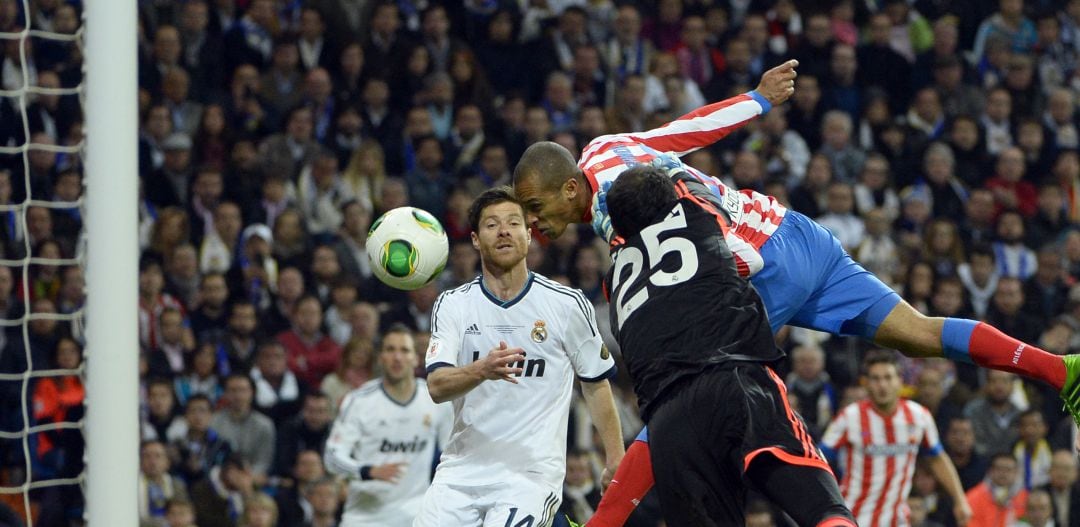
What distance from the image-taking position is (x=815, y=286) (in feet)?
21.4

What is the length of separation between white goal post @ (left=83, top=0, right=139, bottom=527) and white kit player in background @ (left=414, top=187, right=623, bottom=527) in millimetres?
1284

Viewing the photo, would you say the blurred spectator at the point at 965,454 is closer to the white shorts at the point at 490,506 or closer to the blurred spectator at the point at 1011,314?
the blurred spectator at the point at 1011,314

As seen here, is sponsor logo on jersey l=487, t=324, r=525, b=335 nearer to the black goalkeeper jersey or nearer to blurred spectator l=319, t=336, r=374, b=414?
the black goalkeeper jersey

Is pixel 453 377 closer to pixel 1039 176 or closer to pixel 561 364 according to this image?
pixel 561 364

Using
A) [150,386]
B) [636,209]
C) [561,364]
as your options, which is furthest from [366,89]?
[636,209]

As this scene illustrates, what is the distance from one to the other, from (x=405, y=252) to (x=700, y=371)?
1928 mm

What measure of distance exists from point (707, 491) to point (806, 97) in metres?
9.65

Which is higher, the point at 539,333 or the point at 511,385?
the point at 539,333

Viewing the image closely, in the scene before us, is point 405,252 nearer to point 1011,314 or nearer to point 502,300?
point 502,300

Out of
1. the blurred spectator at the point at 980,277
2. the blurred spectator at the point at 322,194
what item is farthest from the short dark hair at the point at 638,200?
the blurred spectator at the point at 980,277

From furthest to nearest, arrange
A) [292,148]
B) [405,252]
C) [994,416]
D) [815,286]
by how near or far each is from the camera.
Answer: [292,148]
[994,416]
[405,252]
[815,286]

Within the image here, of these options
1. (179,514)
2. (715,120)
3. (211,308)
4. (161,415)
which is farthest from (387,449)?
(715,120)

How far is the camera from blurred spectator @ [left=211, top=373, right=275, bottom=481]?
11.3 metres

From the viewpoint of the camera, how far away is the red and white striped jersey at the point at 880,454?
10609mm
